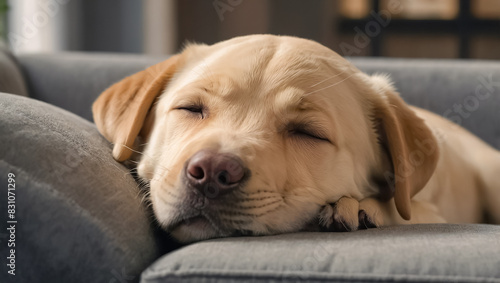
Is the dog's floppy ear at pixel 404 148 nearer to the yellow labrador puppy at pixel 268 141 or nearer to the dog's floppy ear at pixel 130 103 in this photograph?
the yellow labrador puppy at pixel 268 141

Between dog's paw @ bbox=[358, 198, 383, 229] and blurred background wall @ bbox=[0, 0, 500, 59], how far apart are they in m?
4.96

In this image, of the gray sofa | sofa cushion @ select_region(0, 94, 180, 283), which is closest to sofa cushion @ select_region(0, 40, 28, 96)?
the gray sofa

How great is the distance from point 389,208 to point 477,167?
3.75ft

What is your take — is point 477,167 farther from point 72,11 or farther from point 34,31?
point 72,11

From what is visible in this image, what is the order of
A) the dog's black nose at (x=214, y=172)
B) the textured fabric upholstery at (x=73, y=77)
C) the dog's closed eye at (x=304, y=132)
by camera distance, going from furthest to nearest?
the textured fabric upholstery at (x=73, y=77) → the dog's closed eye at (x=304, y=132) → the dog's black nose at (x=214, y=172)

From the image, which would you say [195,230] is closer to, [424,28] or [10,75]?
[10,75]

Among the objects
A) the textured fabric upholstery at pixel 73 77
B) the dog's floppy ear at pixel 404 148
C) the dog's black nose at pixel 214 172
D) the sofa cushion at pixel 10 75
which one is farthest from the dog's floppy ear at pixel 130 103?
the textured fabric upholstery at pixel 73 77

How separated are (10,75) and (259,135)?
1.74m

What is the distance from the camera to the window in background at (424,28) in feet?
25.4

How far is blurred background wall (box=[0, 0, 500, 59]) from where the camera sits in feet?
21.3

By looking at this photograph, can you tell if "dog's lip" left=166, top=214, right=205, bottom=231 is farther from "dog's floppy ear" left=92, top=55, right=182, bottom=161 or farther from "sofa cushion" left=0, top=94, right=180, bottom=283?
"dog's floppy ear" left=92, top=55, right=182, bottom=161

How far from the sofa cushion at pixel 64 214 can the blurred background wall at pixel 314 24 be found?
4.85 meters

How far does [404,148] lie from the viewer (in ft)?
6.86

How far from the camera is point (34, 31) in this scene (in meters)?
5.33
